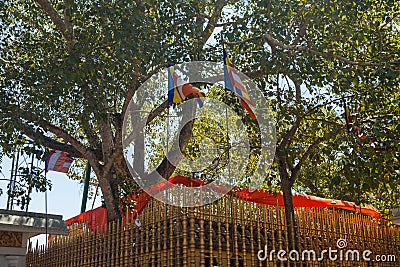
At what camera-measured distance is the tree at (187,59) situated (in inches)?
359

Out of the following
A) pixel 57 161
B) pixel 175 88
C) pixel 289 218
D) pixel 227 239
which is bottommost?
pixel 227 239

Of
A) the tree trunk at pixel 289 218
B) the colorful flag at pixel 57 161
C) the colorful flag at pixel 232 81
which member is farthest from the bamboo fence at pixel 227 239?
the colorful flag at pixel 232 81

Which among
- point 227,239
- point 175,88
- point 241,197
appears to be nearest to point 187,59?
point 175,88

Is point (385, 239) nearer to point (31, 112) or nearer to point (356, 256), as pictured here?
point (356, 256)

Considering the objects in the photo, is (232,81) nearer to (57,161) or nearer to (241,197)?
(241,197)

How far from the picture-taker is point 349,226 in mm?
8844

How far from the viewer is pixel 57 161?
35.4ft

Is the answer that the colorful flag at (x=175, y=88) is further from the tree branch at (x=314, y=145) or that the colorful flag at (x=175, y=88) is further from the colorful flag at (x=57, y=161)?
the colorful flag at (x=57, y=161)

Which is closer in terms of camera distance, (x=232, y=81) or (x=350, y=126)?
(x=232, y=81)

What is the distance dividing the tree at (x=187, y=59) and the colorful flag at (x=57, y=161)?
8.1 inches

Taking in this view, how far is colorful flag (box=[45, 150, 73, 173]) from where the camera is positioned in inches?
420

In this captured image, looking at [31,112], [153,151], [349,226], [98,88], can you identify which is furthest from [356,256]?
[153,151]

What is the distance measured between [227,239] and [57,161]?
528 cm

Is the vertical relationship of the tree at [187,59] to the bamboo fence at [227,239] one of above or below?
above
